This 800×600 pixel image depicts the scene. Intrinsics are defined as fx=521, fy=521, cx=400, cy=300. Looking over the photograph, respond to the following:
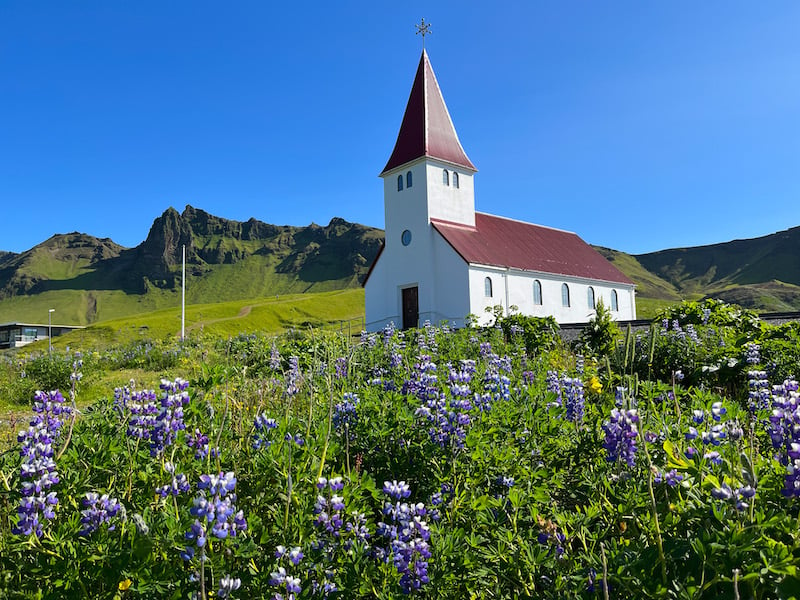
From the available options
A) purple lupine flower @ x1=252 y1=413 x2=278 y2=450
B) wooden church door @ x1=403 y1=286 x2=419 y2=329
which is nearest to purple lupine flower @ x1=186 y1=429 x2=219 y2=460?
purple lupine flower @ x1=252 y1=413 x2=278 y2=450

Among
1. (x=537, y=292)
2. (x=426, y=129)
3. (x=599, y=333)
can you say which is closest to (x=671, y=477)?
(x=599, y=333)

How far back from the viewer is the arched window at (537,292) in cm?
3391

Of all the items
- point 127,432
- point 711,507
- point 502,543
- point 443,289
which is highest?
point 443,289

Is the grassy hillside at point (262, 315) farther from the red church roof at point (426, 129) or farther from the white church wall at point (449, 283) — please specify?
the white church wall at point (449, 283)

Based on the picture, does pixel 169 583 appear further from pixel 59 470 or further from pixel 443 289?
pixel 443 289

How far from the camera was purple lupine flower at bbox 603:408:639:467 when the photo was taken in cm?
254

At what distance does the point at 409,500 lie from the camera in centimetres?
334

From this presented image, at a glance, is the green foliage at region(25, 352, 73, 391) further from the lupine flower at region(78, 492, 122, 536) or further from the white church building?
the white church building

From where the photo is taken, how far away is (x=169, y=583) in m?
2.21

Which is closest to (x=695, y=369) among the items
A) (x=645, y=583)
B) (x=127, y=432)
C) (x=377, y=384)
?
(x=377, y=384)

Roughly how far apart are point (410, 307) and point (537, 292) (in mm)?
8507

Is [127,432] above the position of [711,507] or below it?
above

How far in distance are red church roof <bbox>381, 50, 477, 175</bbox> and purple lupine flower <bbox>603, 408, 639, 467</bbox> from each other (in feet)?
101

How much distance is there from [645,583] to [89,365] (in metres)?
15.2
